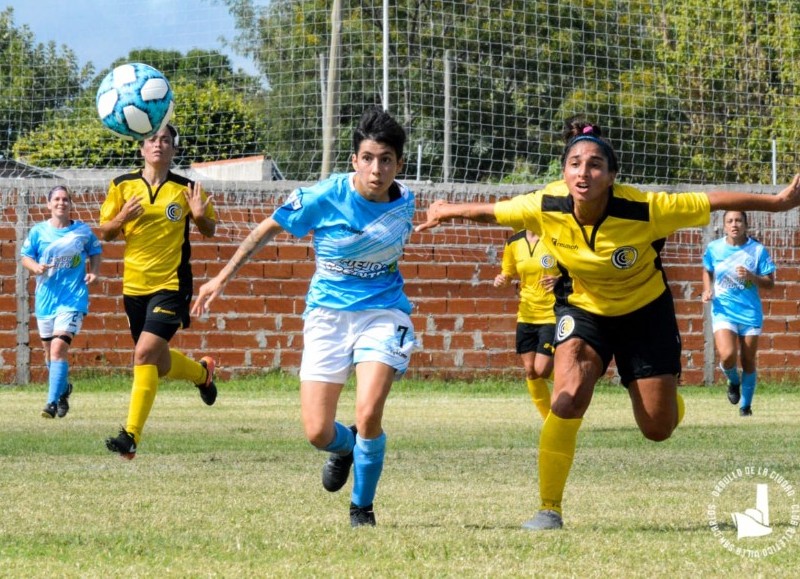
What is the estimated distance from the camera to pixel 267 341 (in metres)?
16.4

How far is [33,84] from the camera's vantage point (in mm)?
16297

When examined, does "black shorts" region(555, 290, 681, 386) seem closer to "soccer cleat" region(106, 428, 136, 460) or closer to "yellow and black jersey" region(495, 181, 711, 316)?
A: "yellow and black jersey" region(495, 181, 711, 316)

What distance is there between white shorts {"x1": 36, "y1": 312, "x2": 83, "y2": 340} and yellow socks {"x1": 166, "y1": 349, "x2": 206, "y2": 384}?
2.02m

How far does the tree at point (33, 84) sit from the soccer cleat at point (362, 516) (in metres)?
10.5

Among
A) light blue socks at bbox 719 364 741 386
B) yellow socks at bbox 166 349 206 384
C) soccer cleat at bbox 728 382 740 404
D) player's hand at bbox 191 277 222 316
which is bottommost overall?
soccer cleat at bbox 728 382 740 404

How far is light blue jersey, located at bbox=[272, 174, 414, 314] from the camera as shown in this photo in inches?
258

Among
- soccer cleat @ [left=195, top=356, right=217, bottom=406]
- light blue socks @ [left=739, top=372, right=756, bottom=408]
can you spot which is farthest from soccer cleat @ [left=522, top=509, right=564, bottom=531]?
light blue socks @ [left=739, top=372, right=756, bottom=408]

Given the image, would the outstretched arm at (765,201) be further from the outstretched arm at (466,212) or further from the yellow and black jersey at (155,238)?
the yellow and black jersey at (155,238)

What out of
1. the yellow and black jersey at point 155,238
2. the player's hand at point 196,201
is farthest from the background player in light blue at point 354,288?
the yellow and black jersey at point 155,238

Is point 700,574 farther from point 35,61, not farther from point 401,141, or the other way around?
point 35,61

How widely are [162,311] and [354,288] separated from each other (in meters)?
3.40

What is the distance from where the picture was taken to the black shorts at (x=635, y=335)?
6.44 meters

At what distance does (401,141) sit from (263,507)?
1881 mm

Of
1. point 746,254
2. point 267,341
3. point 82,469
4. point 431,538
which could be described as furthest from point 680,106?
point 431,538
